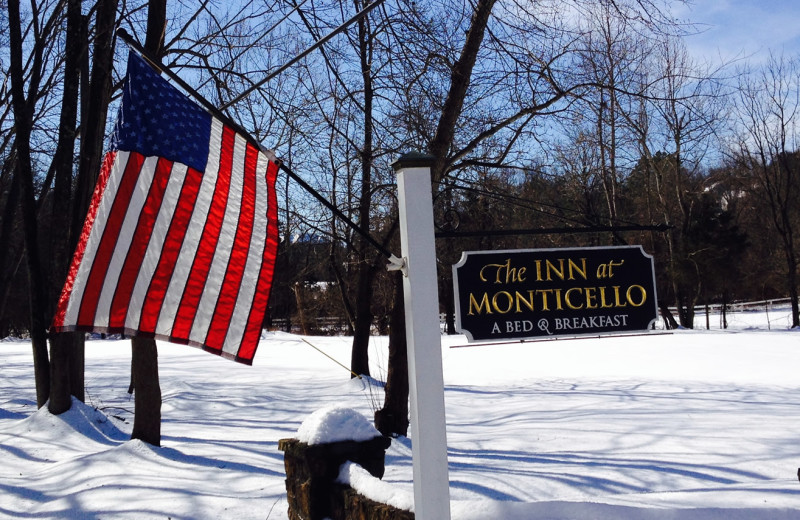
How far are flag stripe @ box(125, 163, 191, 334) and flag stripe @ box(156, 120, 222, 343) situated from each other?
0.11ft

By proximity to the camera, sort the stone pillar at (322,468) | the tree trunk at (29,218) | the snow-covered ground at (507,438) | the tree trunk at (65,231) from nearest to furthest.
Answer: the stone pillar at (322,468), the snow-covered ground at (507,438), the tree trunk at (65,231), the tree trunk at (29,218)

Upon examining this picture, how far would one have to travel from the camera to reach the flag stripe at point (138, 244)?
13.1 feet

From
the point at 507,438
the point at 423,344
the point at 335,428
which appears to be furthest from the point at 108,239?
the point at 507,438

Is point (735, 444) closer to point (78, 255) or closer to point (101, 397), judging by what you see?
point (78, 255)

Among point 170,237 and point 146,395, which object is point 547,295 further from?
point 146,395

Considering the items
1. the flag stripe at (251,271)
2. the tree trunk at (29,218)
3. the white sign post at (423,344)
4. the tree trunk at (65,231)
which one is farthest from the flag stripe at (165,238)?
the tree trunk at (29,218)

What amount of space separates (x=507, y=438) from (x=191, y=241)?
6676 millimetres

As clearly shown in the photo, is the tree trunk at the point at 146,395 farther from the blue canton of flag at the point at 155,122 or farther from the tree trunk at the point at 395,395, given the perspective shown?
the blue canton of flag at the point at 155,122

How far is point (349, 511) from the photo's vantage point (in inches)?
179

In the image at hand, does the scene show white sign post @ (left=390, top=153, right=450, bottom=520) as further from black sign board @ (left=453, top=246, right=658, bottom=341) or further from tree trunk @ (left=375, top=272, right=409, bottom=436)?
tree trunk @ (left=375, top=272, right=409, bottom=436)

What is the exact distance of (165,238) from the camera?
161 inches

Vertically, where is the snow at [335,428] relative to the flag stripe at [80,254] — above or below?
below

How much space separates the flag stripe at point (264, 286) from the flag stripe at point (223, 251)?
0.18 meters

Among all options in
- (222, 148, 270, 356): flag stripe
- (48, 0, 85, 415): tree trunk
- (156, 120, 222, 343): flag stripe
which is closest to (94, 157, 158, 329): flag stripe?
(156, 120, 222, 343): flag stripe
